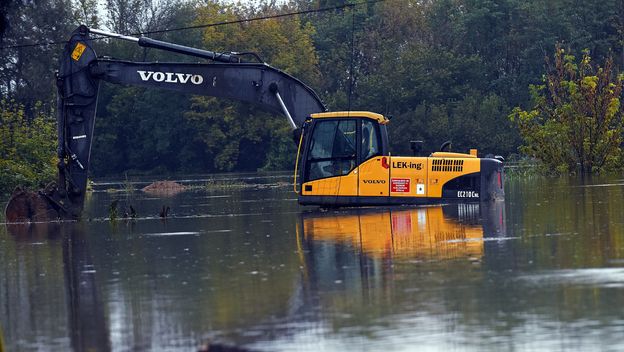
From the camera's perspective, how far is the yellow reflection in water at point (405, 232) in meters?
18.2

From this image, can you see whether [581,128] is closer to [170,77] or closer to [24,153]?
[24,153]

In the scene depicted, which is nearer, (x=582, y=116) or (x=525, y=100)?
(x=582, y=116)

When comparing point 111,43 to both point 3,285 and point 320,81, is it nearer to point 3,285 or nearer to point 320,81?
point 320,81

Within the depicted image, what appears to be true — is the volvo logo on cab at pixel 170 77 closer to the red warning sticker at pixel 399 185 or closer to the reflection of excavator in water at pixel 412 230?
the reflection of excavator in water at pixel 412 230

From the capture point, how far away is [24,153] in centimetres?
5009

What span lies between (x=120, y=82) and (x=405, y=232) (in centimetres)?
1140

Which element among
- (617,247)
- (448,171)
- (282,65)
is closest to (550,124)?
(448,171)

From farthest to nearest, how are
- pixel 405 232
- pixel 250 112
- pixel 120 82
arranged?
1. pixel 250 112
2. pixel 120 82
3. pixel 405 232

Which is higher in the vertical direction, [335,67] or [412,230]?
[335,67]

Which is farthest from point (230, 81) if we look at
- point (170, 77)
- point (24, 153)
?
point (24, 153)

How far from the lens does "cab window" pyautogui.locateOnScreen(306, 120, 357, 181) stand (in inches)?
1179

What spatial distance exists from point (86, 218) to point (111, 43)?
68.9m

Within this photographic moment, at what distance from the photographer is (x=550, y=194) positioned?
1337 inches

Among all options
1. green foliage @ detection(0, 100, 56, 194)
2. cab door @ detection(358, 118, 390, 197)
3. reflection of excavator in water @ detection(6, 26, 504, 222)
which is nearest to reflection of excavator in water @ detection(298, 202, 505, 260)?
cab door @ detection(358, 118, 390, 197)
